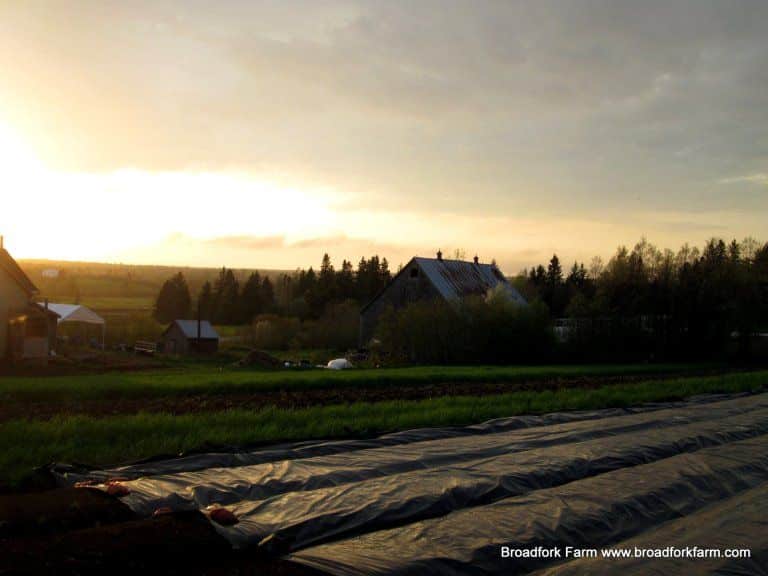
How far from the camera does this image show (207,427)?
10695 mm

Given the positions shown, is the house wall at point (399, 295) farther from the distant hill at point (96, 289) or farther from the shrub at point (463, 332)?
the distant hill at point (96, 289)

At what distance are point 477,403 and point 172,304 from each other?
2640 inches

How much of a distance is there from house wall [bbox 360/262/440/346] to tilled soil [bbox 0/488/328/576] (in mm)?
37923

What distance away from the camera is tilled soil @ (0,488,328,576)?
4.91m

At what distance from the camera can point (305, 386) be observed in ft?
67.5

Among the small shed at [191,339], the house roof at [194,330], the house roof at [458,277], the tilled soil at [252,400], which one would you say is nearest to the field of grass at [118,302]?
the small shed at [191,339]

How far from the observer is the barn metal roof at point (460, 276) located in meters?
45.3

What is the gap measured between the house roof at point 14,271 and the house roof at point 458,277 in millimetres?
22225

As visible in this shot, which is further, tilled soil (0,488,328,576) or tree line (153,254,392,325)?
tree line (153,254,392,325)

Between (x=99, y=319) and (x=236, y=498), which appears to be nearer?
(x=236, y=498)

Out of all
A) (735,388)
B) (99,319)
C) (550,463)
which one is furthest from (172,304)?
(550,463)

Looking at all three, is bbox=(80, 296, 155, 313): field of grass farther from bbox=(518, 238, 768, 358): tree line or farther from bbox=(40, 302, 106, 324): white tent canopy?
bbox=(518, 238, 768, 358): tree line

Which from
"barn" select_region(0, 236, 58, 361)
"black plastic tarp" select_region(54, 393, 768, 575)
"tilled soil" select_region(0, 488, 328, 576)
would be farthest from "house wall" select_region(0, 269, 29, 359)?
"tilled soil" select_region(0, 488, 328, 576)

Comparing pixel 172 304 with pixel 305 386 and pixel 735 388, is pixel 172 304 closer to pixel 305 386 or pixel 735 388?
pixel 305 386
